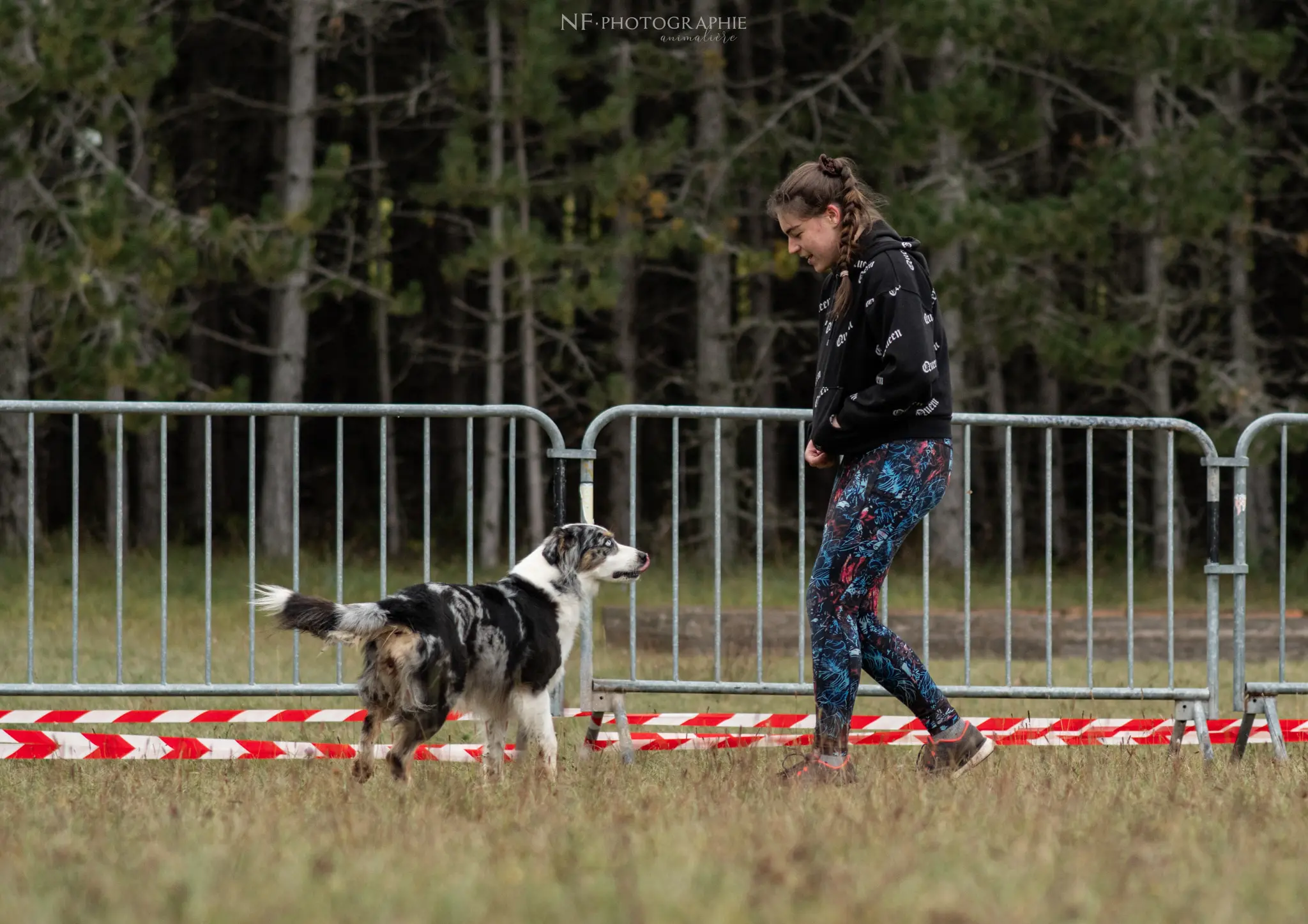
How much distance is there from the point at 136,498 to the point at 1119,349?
611 inches

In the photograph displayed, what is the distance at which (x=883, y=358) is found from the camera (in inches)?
227

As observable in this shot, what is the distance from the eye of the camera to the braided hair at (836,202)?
5.87 meters

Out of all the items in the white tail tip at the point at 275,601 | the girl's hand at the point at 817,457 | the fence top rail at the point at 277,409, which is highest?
the fence top rail at the point at 277,409

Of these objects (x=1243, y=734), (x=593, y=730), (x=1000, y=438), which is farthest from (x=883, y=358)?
(x=1000, y=438)

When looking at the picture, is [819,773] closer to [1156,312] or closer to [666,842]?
[666,842]

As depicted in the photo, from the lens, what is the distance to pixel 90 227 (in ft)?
54.7

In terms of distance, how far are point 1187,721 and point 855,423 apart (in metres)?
2.69

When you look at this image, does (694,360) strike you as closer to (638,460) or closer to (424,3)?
(638,460)

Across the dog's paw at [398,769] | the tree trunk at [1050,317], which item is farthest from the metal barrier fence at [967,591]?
the tree trunk at [1050,317]

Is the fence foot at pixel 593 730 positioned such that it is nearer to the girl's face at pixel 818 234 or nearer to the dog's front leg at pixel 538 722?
the dog's front leg at pixel 538 722

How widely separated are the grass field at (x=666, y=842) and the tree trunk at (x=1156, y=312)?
44.2 feet

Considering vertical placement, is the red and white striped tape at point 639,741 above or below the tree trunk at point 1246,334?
below

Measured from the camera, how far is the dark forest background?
1784 centimetres

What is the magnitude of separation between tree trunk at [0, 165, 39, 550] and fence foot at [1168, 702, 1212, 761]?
44.2ft
